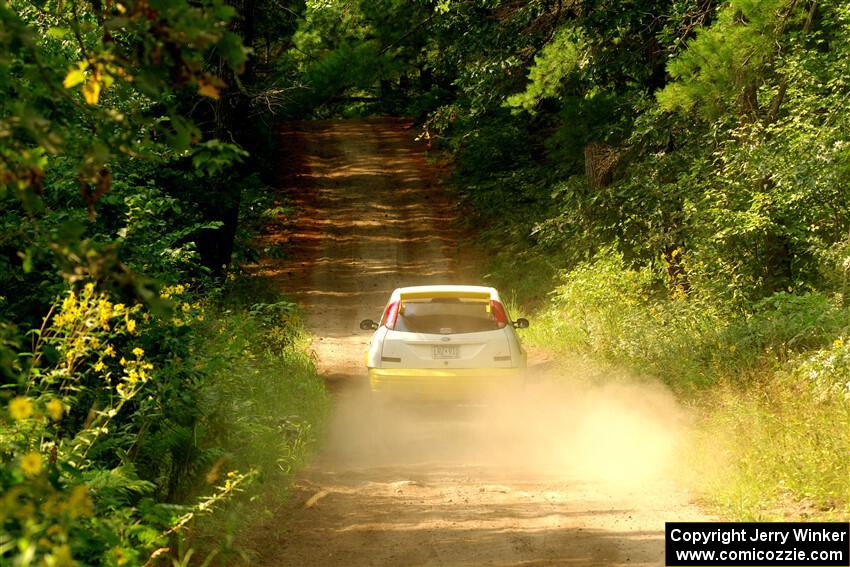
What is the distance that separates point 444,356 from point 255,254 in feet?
28.3

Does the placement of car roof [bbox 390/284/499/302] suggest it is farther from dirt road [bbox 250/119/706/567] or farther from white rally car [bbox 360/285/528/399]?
dirt road [bbox 250/119/706/567]

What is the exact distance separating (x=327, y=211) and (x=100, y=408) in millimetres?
28288

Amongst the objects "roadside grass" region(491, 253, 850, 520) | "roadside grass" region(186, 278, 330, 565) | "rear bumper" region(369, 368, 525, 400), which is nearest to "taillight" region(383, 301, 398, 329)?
"rear bumper" region(369, 368, 525, 400)

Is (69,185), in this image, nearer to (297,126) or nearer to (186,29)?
(186,29)

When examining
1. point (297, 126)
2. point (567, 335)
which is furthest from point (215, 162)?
point (297, 126)

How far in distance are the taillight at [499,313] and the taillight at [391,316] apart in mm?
1258

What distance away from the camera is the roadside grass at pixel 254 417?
7.79 meters

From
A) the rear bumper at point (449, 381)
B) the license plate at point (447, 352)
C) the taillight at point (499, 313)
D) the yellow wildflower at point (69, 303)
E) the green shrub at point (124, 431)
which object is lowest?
the rear bumper at point (449, 381)

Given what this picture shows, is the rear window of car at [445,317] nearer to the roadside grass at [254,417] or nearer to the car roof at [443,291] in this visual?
the car roof at [443,291]

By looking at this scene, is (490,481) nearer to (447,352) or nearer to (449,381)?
(449,381)

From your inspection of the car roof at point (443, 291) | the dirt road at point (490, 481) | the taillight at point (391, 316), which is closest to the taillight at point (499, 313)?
the car roof at point (443, 291)

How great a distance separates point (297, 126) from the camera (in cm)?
4759

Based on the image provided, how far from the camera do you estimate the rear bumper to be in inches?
515

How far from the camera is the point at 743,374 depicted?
11.7 metres
